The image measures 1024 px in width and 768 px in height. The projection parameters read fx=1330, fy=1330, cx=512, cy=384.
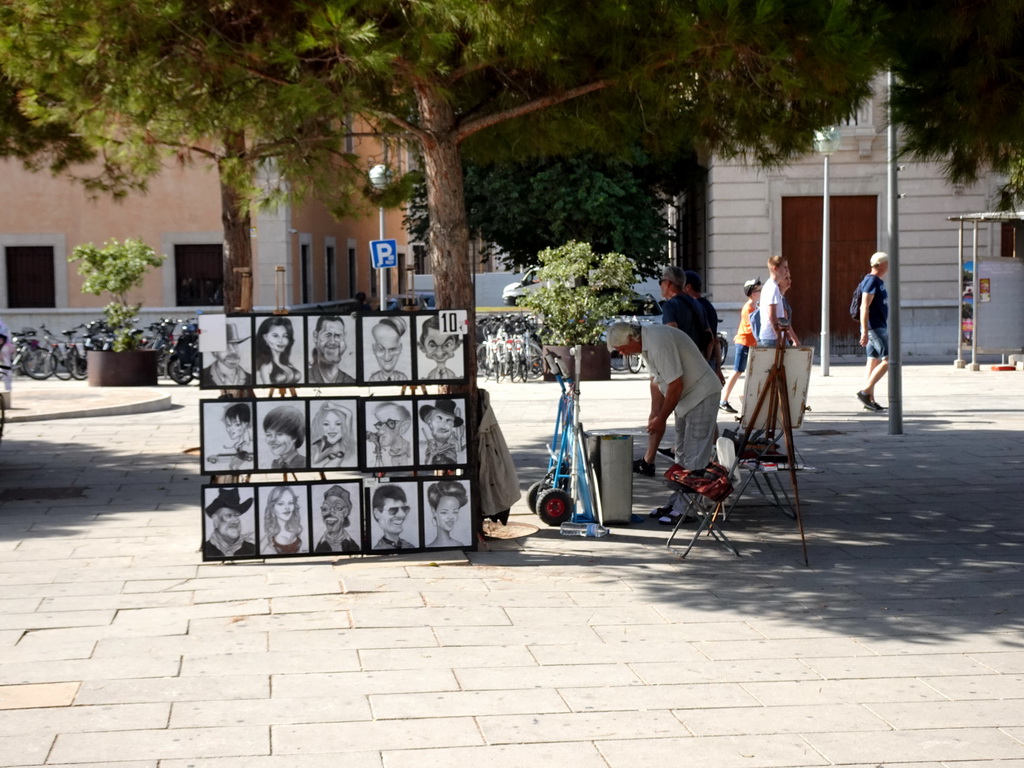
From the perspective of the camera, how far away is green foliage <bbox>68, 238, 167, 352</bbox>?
2223 cm

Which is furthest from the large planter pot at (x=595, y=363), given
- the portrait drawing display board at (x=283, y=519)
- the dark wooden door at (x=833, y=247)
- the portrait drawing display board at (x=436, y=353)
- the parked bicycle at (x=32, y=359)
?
the portrait drawing display board at (x=283, y=519)

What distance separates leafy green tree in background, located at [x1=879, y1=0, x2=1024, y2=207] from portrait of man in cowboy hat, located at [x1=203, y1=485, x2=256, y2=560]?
4.64 m

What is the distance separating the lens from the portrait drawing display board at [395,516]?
7.75m

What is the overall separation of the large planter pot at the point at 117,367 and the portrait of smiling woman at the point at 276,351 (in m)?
15.6

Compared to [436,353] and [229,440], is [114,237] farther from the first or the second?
[436,353]

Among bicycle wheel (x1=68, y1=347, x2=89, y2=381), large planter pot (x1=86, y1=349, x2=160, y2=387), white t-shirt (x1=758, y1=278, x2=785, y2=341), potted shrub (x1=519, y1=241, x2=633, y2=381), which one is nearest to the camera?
white t-shirt (x1=758, y1=278, x2=785, y2=341)

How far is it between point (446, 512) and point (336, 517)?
642 mm

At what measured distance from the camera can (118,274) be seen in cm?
2223

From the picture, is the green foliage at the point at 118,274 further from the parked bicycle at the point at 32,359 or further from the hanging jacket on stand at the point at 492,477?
the hanging jacket on stand at the point at 492,477

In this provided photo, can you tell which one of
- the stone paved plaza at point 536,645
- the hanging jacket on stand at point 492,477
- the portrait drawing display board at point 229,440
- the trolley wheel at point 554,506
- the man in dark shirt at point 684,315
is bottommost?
the stone paved plaza at point 536,645

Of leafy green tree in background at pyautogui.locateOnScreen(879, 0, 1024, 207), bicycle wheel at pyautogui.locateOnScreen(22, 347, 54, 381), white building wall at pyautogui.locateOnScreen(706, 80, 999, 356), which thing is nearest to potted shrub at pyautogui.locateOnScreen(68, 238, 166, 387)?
bicycle wheel at pyautogui.locateOnScreen(22, 347, 54, 381)

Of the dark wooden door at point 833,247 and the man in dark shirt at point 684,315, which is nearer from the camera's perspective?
the man in dark shirt at point 684,315

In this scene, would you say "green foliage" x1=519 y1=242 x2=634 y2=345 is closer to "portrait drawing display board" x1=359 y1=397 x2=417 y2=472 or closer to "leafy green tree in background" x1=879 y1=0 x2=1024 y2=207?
"leafy green tree in background" x1=879 y1=0 x2=1024 y2=207

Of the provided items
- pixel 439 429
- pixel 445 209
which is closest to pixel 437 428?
pixel 439 429
